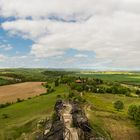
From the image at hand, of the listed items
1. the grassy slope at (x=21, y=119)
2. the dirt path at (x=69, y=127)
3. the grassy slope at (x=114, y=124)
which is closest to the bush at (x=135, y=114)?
the grassy slope at (x=114, y=124)

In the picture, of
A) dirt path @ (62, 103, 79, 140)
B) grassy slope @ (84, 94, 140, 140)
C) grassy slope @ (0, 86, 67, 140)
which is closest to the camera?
dirt path @ (62, 103, 79, 140)

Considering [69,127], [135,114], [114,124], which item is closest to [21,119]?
[114,124]

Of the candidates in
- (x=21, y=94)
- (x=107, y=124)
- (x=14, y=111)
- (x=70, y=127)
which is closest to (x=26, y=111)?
(x=14, y=111)

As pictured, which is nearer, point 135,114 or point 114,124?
point 114,124

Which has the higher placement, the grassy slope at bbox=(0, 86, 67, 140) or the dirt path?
the dirt path

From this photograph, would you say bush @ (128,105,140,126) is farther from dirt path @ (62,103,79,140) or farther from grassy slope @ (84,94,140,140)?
dirt path @ (62,103,79,140)

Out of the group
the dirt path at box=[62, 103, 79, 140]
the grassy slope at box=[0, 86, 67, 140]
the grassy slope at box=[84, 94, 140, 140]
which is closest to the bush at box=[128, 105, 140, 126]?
the grassy slope at box=[84, 94, 140, 140]

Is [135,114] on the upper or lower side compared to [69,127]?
lower

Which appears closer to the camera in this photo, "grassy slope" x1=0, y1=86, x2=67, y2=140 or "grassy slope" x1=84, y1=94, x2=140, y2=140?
"grassy slope" x1=0, y1=86, x2=67, y2=140

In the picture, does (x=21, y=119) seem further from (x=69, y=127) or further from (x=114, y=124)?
(x=69, y=127)

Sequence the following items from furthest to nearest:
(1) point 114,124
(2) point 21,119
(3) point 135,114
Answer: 1. (3) point 135,114
2. (2) point 21,119
3. (1) point 114,124

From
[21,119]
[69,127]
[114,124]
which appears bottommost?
[114,124]
